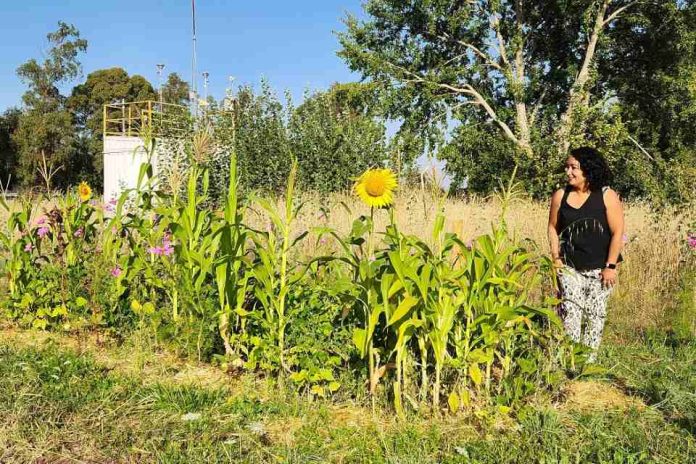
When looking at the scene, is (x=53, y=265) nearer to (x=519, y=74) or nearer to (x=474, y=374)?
(x=474, y=374)

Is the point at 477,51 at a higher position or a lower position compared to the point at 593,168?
higher

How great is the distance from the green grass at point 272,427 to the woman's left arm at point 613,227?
2.63 ft

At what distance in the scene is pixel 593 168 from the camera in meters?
4.03

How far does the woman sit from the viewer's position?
404 centimetres

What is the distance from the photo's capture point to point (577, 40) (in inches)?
790

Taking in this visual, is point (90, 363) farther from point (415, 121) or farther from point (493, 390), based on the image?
point (415, 121)

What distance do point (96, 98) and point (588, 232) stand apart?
43.6 meters

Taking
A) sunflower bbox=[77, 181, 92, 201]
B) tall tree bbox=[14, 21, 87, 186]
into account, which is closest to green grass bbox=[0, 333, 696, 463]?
sunflower bbox=[77, 181, 92, 201]

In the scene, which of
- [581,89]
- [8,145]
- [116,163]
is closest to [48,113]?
[8,145]

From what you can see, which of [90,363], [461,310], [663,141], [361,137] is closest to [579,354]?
[461,310]

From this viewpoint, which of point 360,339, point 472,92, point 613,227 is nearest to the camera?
point 360,339

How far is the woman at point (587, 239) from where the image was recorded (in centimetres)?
404

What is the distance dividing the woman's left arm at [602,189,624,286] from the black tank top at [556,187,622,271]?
1.3 inches

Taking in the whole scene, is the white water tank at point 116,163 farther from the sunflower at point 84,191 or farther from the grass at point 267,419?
the grass at point 267,419
